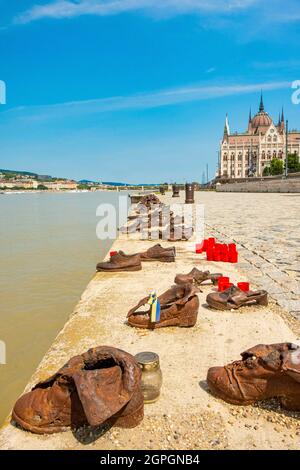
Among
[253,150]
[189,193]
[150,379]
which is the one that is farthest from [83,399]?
[253,150]

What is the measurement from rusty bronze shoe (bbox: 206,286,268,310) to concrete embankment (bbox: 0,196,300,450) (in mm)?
85

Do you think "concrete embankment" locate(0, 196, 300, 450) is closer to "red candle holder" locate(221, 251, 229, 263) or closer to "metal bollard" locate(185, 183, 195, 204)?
"red candle holder" locate(221, 251, 229, 263)

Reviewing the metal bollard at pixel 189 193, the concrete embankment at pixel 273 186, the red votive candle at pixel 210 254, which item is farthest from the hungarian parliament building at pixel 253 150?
the red votive candle at pixel 210 254

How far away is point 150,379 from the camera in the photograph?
266 centimetres

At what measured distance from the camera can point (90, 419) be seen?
7.28 ft

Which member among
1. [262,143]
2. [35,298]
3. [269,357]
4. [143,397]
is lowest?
[35,298]

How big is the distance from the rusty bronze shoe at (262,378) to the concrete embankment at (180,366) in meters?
0.08

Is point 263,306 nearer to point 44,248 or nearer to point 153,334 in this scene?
point 153,334

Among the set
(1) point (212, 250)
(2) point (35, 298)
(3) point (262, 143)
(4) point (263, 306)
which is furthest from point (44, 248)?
(3) point (262, 143)

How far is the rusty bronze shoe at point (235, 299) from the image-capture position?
4.60 meters

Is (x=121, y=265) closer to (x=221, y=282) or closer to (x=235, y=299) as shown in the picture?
(x=221, y=282)

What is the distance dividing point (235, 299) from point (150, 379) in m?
2.22

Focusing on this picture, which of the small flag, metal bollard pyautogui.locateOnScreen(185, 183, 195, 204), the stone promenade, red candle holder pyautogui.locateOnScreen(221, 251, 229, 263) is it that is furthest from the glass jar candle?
metal bollard pyautogui.locateOnScreen(185, 183, 195, 204)
